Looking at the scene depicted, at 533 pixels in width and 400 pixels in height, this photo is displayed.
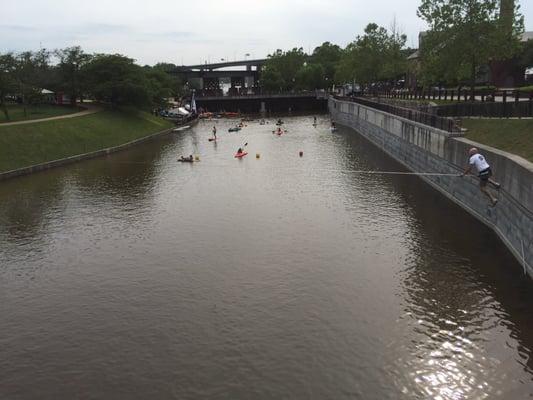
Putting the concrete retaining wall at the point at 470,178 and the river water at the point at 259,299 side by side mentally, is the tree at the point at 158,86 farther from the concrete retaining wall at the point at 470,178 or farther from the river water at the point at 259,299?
the river water at the point at 259,299

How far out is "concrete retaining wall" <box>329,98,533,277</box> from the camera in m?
22.6

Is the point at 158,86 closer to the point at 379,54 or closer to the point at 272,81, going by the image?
the point at 379,54

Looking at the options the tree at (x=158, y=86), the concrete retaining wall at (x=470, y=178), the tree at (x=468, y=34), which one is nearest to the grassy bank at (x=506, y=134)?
the concrete retaining wall at (x=470, y=178)

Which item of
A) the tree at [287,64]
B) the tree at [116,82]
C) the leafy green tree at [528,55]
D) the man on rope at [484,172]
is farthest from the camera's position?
the tree at [287,64]

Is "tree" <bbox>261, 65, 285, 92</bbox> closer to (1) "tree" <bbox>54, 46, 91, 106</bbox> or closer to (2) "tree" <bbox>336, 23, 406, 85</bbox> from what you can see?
(2) "tree" <bbox>336, 23, 406, 85</bbox>

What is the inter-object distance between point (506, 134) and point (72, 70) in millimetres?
75347

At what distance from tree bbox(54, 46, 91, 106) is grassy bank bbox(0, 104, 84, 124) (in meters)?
3.07

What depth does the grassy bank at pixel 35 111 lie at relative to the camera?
66225mm

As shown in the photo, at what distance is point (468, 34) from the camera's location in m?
48.2

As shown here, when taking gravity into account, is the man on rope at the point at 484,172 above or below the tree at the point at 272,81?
below

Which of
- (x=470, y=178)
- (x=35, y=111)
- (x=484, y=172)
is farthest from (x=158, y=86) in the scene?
(x=484, y=172)

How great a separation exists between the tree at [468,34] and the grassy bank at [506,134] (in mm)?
13144

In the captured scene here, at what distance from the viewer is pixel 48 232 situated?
99.5ft

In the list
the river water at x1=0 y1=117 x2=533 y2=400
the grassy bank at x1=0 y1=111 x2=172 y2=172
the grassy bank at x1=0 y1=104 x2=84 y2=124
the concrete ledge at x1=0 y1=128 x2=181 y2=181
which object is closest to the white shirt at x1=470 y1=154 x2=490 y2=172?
the river water at x1=0 y1=117 x2=533 y2=400
